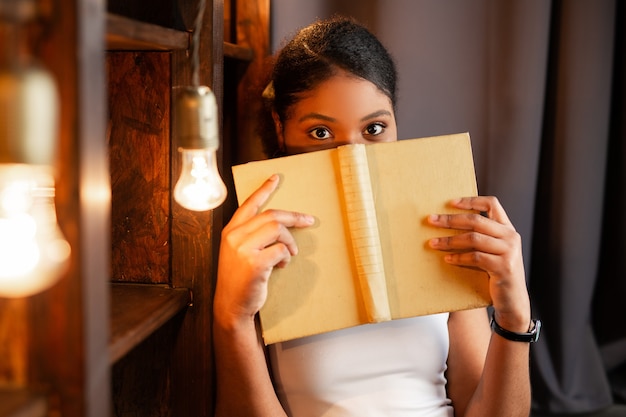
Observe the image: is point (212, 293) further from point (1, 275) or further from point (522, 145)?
point (522, 145)

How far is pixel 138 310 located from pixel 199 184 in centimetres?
19

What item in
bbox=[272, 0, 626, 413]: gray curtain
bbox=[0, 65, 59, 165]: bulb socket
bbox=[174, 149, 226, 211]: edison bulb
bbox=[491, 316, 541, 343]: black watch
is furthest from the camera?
bbox=[272, 0, 626, 413]: gray curtain

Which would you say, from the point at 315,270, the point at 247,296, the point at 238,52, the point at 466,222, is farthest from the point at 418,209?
the point at 238,52

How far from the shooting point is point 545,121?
4.70 ft

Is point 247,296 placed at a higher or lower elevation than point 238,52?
lower

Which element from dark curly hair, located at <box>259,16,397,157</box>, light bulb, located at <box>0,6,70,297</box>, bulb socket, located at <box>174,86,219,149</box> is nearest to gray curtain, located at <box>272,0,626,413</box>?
dark curly hair, located at <box>259,16,397,157</box>

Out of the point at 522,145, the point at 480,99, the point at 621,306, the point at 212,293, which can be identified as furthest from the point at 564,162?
the point at 212,293

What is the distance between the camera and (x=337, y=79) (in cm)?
110

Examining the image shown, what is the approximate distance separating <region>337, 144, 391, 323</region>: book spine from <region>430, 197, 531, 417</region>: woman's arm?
0.09 metres

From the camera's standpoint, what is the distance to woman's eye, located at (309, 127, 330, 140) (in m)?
1.10

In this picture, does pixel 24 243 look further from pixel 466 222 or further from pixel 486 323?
pixel 486 323

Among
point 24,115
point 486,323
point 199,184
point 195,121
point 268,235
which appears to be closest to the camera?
point 24,115

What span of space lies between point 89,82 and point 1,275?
17 centimetres

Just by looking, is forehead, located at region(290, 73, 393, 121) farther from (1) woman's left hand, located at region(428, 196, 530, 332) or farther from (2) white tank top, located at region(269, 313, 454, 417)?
(2) white tank top, located at region(269, 313, 454, 417)
